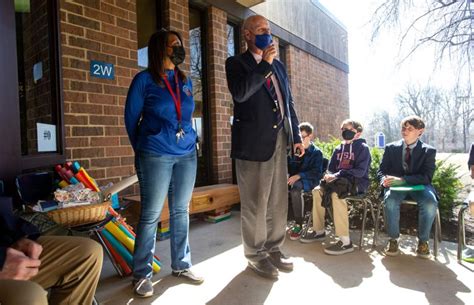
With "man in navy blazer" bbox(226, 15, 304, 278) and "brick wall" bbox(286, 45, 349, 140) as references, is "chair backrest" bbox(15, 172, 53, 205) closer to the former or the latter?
"man in navy blazer" bbox(226, 15, 304, 278)

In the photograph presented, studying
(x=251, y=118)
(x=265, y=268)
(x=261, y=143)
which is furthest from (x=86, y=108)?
(x=265, y=268)

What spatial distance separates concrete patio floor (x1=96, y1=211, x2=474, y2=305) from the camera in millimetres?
2109

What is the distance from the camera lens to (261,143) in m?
2.41

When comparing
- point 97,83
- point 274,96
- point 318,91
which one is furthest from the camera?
point 318,91

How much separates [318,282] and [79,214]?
5.52 ft

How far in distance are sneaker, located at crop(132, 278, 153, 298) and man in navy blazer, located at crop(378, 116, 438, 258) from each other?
2046 mm

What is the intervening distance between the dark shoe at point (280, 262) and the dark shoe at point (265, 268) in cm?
13

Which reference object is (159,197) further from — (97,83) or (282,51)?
(282,51)

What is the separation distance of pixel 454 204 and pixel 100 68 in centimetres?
408

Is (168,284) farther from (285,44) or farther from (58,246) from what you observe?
(285,44)

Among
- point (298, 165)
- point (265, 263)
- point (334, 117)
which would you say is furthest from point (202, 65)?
point (334, 117)

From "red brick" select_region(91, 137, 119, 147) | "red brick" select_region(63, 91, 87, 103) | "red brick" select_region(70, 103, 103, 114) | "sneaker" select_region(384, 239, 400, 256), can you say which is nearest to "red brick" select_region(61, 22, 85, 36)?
"red brick" select_region(63, 91, 87, 103)

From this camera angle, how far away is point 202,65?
469 centimetres

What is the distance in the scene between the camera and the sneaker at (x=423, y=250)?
280cm
